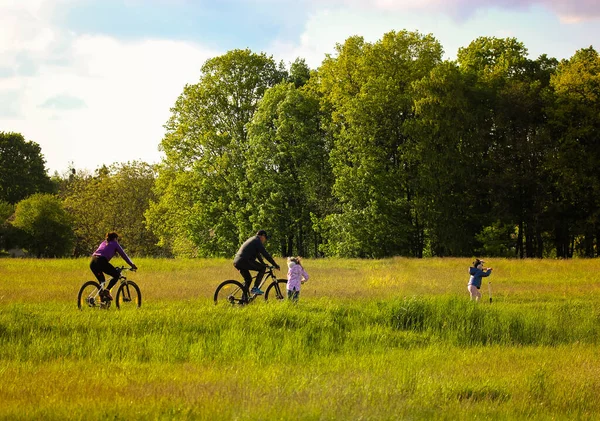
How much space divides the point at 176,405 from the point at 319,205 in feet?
145

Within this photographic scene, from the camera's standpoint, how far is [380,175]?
48.2 m

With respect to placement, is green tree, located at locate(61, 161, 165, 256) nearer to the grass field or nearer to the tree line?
the tree line

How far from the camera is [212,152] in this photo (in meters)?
56.2

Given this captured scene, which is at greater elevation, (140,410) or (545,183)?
(545,183)

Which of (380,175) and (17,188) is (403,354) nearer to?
(380,175)

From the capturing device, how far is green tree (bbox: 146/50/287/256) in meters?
55.1

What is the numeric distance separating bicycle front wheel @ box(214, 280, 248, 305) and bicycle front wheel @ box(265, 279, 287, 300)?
784 mm

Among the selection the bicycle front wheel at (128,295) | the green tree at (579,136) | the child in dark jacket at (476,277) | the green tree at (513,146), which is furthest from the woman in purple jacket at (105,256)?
the green tree at (579,136)

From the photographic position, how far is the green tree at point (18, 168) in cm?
7694

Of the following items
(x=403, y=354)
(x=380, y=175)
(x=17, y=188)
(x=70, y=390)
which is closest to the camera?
(x=70, y=390)

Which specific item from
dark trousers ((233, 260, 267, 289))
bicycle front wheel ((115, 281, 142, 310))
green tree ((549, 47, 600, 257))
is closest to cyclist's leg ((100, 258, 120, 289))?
bicycle front wheel ((115, 281, 142, 310))

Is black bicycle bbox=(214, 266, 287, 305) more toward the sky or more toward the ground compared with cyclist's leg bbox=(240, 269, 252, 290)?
more toward the ground

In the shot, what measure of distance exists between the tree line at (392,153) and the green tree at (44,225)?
10.4 meters

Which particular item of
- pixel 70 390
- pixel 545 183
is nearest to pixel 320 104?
pixel 545 183
